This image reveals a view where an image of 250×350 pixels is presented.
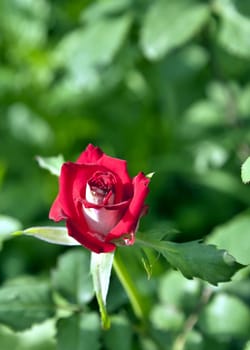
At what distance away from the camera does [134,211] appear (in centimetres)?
92

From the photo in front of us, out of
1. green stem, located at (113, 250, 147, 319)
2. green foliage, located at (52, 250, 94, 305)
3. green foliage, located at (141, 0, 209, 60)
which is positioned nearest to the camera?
green stem, located at (113, 250, 147, 319)

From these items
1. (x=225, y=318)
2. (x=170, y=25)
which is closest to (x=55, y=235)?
(x=225, y=318)

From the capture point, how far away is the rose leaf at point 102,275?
3.15ft

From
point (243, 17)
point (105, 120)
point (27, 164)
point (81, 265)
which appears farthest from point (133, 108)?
point (81, 265)

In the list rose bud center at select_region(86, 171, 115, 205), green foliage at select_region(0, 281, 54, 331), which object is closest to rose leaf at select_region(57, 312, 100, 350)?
green foliage at select_region(0, 281, 54, 331)

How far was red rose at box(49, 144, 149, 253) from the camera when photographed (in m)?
0.93

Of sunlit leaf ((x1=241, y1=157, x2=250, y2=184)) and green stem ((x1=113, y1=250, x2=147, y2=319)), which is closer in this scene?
sunlit leaf ((x1=241, y1=157, x2=250, y2=184))

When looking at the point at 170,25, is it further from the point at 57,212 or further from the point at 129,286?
the point at 57,212

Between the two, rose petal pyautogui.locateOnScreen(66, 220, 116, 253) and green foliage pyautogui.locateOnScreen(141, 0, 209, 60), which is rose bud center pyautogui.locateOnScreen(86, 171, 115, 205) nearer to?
rose petal pyautogui.locateOnScreen(66, 220, 116, 253)

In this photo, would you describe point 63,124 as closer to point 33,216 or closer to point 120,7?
point 33,216

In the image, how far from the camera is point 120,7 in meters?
1.70

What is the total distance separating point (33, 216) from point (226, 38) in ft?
2.18

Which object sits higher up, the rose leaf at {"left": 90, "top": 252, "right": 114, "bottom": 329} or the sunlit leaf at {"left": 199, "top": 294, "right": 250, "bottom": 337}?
the rose leaf at {"left": 90, "top": 252, "right": 114, "bottom": 329}

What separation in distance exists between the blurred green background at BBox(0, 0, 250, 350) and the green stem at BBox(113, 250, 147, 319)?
0.14 feet
